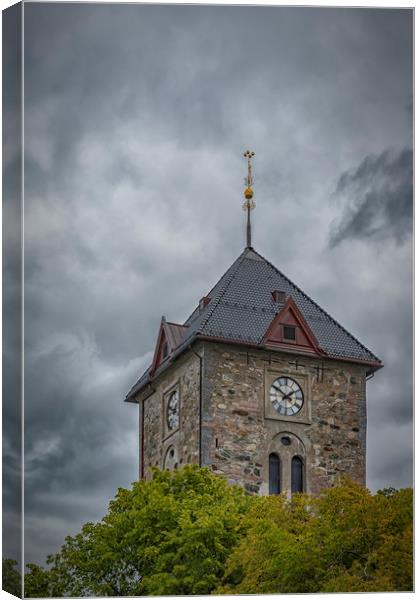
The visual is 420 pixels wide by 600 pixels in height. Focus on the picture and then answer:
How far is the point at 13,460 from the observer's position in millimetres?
29766

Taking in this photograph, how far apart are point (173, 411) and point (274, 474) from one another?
2.81 m

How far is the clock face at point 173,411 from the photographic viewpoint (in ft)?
144

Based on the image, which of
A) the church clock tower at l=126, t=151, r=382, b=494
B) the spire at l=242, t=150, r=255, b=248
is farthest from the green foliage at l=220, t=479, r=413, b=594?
the church clock tower at l=126, t=151, r=382, b=494

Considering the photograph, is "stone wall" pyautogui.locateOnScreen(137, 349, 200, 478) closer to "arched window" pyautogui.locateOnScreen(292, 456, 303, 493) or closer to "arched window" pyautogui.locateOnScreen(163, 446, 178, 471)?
"arched window" pyautogui.locateOnScreen(163, 446, 178, 471)

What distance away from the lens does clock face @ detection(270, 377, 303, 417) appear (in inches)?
1704

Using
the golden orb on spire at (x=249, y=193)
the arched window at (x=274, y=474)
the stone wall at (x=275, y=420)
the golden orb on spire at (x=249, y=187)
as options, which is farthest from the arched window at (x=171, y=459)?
the golden orb on spire at (x=249, y=193)

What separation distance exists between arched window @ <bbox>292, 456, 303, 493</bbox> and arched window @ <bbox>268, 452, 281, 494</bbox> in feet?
1.29

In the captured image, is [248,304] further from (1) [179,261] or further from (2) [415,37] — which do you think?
(2) [415,37]

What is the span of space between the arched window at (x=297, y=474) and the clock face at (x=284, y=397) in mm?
1033

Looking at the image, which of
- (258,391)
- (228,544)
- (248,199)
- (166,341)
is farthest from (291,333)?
(228,544)

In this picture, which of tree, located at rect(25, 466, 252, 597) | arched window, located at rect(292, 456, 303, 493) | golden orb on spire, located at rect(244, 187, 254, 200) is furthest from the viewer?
arched window, located at rect(292, 456, 303, 493)

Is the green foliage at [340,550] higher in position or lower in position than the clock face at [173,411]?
lower

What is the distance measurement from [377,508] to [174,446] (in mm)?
12594

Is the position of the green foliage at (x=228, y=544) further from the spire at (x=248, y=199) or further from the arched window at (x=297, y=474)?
the spire at (x=248, y=199)
